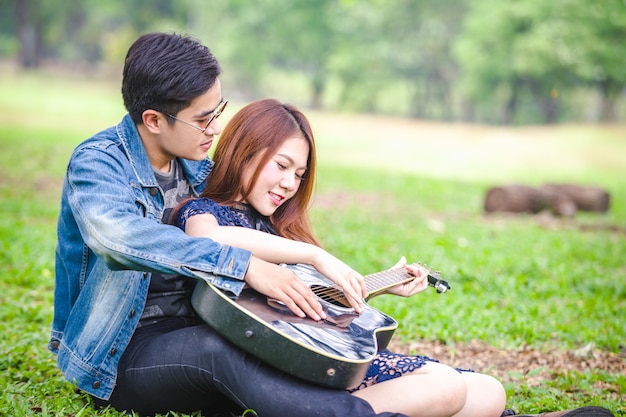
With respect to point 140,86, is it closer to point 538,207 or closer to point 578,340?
point 578,340

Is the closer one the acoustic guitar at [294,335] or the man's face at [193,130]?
the acoustic guitar at [294,335]

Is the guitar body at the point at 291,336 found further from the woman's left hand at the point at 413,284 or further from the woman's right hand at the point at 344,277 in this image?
the woman's left hand at the point at 413,284

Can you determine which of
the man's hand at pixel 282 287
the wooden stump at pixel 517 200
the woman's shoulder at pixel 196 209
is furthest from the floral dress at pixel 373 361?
the wooden stump at pixel 517 200

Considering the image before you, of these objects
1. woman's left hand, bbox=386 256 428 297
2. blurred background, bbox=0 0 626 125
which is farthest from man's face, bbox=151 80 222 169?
blurred background, bbox=0 0 626 125

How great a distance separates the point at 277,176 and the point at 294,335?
0.93 metres

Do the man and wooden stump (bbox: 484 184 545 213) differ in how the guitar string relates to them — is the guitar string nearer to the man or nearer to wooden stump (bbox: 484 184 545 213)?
the man

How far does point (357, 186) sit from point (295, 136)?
12.3 m

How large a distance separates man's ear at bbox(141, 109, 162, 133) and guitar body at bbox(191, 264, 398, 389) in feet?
2.52

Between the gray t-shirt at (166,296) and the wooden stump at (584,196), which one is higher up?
the gray t-shirt at (166,296)

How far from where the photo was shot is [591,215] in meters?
12.6

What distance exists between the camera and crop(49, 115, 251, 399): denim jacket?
2.67 m

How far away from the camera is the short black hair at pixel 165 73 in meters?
2.99

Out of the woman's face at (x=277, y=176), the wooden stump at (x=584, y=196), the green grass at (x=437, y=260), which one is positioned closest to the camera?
the woman's face at (x=277, y=176)

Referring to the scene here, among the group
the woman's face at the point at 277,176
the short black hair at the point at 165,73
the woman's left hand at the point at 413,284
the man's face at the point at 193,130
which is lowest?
the woman's left hand at the point at 413,284
